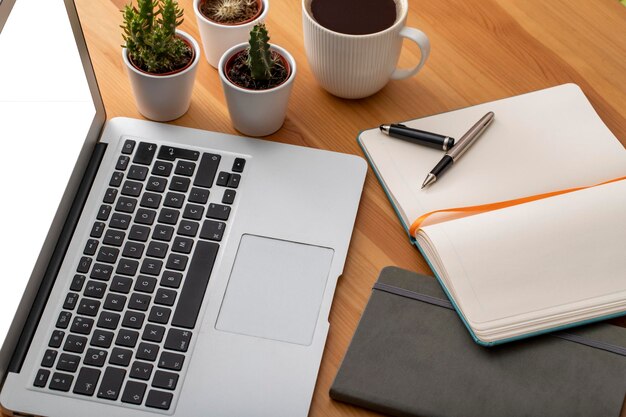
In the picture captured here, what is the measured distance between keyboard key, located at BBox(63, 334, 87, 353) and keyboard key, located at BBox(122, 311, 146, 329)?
0.15 ft

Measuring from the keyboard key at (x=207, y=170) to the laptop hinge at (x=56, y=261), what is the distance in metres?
0.12

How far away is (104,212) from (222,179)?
0.47 ft

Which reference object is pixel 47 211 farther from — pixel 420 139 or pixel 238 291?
pixel 420 139

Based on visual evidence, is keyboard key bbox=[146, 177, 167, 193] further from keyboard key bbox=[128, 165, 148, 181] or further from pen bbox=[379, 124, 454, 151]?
pen bbox=[379, 124, 454, 151]

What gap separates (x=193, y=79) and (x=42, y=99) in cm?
22

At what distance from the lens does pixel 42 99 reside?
0.87m

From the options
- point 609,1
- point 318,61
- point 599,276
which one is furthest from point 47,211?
point 609,1

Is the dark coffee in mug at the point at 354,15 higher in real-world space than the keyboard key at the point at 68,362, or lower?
higher

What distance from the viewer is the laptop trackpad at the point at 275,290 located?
35.0 inches

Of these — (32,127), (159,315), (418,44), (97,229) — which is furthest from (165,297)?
(418,44)

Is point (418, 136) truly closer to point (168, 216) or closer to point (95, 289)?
point (168, 216)

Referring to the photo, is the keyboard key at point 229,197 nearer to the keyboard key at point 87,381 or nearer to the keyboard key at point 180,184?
the keyboard key at point 180,184

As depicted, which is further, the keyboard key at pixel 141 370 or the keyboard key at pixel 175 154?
the keyboard key at pixel 175 154

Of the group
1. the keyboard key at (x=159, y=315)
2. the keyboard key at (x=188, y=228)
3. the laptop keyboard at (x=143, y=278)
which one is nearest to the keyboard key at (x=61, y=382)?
the laptop keyboard at (x=143, y=278)
